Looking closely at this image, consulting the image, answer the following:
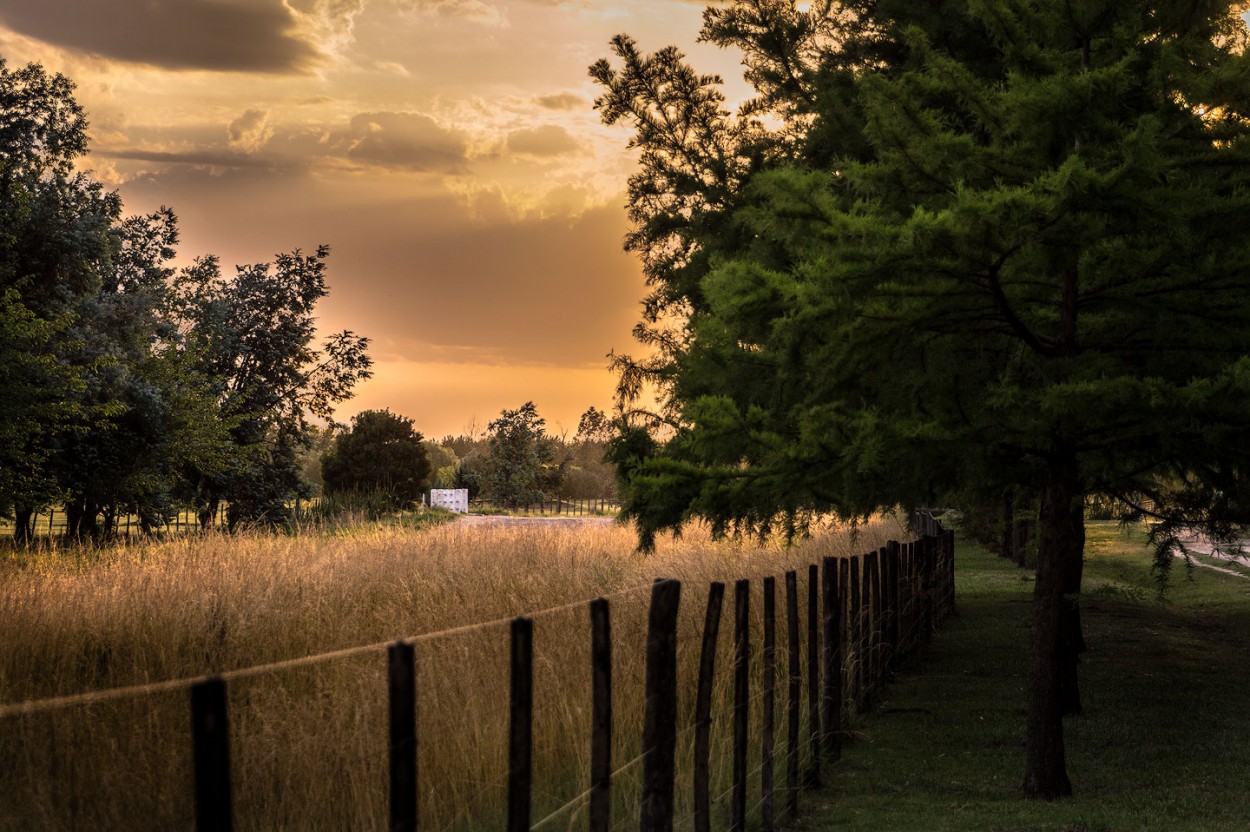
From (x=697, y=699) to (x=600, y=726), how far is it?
1772 mm

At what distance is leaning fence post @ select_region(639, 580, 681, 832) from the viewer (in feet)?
18.4

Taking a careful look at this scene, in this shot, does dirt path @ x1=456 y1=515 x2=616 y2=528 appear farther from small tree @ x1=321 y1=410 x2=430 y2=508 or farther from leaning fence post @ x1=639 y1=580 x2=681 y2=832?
leaning fence post @ x1=639 y1=580 x2=681 y2=832

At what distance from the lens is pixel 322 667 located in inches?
444

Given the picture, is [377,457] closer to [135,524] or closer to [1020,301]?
[135,524]

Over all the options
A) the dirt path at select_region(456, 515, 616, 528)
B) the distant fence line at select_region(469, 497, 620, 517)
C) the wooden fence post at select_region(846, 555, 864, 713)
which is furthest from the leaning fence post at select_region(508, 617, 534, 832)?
the distant fence line at select_region(469, 497, 620, 517)

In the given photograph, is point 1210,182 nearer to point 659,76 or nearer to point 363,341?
point 659,76

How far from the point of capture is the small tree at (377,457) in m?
57.8

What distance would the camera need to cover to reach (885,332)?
336 inches

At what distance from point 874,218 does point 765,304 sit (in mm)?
1269

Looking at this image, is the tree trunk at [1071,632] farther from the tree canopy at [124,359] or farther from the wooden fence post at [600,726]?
the tree canopy at [124,359]

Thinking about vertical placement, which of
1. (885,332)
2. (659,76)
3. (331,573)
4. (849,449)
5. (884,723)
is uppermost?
(659,76)

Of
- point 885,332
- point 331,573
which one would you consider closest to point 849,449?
point 885,332

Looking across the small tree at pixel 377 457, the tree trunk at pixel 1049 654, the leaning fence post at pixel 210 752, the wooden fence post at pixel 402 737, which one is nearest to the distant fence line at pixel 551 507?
the small tree at pixel 377 457

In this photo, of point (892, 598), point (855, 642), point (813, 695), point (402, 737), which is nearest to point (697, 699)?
point (813, 695)
